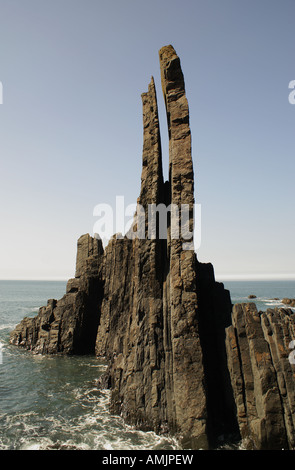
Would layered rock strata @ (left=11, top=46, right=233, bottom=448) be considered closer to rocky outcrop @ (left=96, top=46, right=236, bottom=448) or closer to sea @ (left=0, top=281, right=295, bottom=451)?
rocky outcrop @ (left=96, top=46, right=236, bottom=448)

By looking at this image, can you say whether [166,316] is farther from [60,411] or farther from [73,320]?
[73,320]

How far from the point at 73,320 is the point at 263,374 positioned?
65.7 ft

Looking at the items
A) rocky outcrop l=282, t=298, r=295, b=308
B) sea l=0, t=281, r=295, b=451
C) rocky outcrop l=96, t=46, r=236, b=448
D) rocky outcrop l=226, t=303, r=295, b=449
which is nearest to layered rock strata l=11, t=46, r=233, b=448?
rocky outcrop l=96, t=46, r=236, b=448

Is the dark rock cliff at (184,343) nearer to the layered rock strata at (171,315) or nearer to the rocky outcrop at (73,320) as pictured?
the layered rock strata at (171,315)

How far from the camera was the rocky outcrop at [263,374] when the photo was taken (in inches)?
395

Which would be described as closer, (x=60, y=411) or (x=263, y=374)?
(x=263, y=374)

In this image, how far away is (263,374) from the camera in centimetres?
1066

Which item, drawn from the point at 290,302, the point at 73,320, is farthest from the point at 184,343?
the point at 290,302

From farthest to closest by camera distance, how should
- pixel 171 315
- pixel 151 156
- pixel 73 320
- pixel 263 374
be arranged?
pixel 73 320 < pixel 151 156 < pixel 171 315 < pixel 263 374

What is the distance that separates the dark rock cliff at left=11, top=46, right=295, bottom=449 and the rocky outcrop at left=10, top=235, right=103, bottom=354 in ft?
30.6

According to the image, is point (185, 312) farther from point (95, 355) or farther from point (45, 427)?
point (95, 355)

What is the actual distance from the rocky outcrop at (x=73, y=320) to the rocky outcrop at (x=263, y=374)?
59.2 feet

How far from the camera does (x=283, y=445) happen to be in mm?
9891

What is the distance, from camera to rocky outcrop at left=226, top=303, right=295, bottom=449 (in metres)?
10.0
